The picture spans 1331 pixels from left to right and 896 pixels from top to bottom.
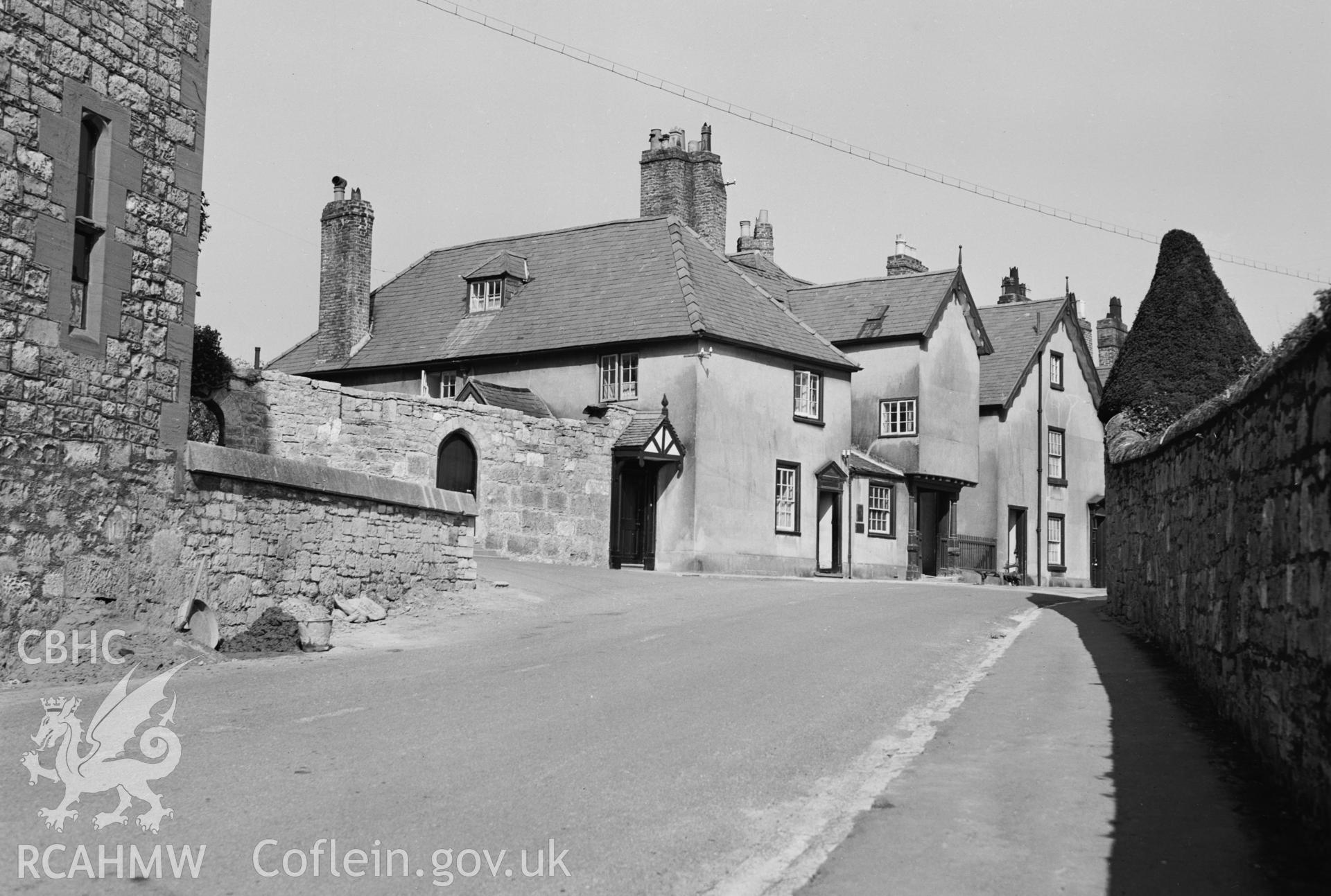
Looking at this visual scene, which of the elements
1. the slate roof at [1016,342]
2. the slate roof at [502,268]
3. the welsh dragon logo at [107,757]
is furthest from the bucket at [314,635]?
the slate roof at [1016,342]

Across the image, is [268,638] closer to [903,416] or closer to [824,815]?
[824,815]

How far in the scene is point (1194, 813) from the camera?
6996 millimetres

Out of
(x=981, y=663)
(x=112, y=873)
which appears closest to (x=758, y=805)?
(x=112, y=873)

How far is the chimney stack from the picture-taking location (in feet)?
164

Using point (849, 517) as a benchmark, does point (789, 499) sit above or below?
above

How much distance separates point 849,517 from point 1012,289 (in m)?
20.5

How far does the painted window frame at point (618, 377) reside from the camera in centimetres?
3300

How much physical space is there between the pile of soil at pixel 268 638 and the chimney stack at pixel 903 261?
3814 cm

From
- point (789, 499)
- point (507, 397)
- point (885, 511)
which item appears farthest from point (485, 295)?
point (885, 511)

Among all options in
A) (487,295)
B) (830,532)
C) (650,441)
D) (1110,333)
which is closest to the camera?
(650,441)

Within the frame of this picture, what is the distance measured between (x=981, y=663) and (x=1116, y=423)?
6341 millimetres

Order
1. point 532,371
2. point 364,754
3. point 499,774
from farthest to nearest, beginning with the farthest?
point 532,371
point 364,754
point 499,774

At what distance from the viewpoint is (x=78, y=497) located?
12750 millimetres

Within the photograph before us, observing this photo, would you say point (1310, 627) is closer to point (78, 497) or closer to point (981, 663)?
point (981, 663)
